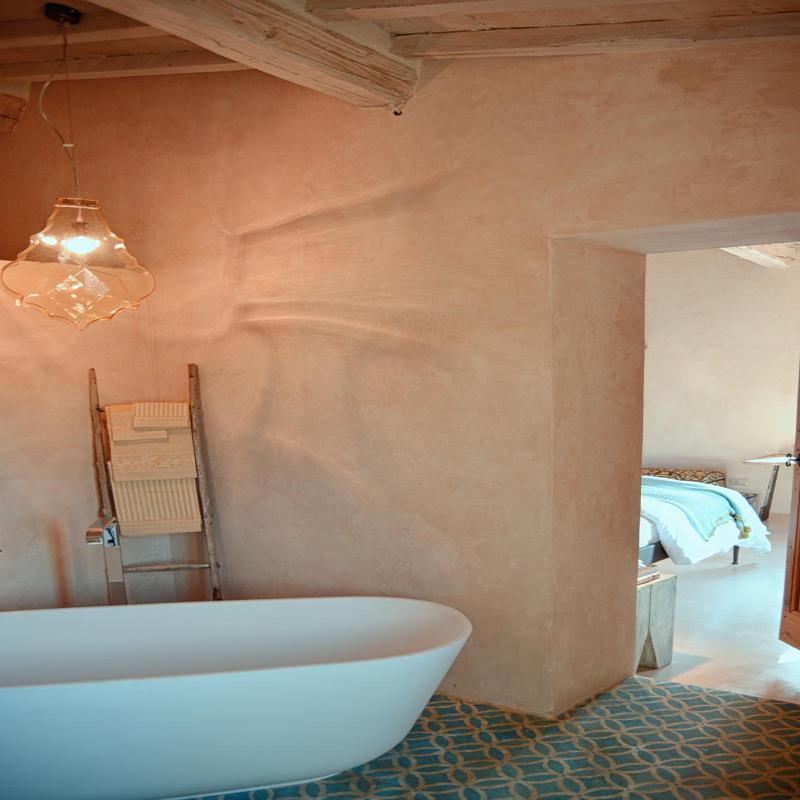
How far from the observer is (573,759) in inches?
113

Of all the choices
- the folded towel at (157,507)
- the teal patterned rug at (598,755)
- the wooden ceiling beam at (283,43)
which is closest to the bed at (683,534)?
the teal patterned rug at (598,755)

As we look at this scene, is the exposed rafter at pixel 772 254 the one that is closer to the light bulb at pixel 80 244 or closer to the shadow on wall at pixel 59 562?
the light bulb at pixel 80 244

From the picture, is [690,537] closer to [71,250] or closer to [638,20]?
[638,20]

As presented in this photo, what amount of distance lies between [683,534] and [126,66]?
4.05 meters

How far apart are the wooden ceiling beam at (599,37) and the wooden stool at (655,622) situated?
91.9 inches

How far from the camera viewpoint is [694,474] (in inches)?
299

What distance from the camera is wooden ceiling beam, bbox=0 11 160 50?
9.45 ft

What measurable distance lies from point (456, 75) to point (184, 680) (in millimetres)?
2152

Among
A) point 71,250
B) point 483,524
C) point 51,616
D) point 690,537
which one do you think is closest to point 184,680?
point 51,616

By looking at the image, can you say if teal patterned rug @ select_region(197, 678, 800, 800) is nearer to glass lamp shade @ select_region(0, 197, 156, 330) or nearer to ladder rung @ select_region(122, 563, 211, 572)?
ladder rung @ select_region(122, 563, 211, 572)

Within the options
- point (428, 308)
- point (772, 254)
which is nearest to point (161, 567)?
point (428, 308)

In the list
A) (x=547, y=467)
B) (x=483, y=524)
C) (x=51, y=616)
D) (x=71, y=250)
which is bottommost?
(x=51, y=616)

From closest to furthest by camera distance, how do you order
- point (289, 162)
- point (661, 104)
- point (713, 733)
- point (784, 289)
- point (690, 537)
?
point (661, 104), point (713, 733), point (289, 162), point (690, 537), point (784, 289)

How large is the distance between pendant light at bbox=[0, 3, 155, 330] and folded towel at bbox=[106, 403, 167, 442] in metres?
0.40
